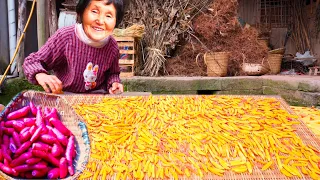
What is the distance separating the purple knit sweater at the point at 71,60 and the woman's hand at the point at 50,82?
0.07m

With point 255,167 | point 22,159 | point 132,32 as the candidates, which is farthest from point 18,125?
point 132,32

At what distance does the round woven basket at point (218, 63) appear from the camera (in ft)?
20.7

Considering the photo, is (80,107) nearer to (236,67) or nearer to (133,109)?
(133,109)

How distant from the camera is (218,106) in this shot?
266 centimetres

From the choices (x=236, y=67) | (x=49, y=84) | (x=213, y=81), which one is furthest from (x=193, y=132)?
(x=236, y=67)

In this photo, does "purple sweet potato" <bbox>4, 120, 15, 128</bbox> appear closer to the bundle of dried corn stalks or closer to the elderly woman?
the elderly woman

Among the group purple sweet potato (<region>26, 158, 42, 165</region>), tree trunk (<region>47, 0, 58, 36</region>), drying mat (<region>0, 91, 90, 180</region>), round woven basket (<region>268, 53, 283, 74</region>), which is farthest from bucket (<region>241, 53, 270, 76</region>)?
purple sweet potato (<region>26, 158, 42, 165</region>)

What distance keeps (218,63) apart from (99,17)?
16.0ft

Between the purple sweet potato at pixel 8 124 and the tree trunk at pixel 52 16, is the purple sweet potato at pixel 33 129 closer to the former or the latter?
the purple sweet potato at pixel 8 124

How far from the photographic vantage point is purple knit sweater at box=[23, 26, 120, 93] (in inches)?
80.9

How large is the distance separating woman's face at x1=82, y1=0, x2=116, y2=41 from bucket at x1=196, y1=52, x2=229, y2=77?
482 cm

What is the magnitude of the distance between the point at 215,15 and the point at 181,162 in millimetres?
5246

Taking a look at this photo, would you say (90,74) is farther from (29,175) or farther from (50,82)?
(29,175)

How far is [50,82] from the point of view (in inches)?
72.8
